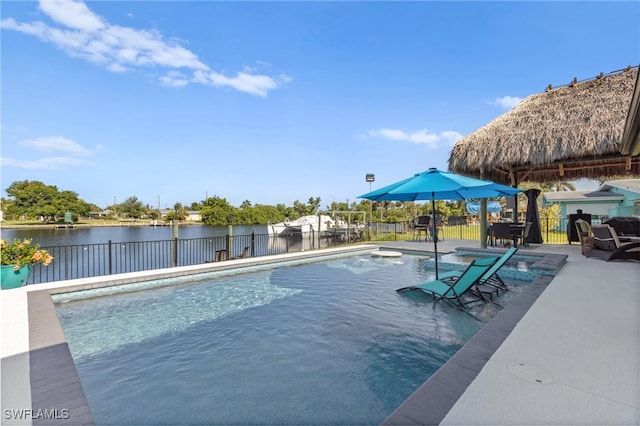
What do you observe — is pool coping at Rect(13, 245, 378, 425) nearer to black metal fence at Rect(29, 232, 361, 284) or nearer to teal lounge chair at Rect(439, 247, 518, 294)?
black metal fence at Rect(29, 232, 361, 284)

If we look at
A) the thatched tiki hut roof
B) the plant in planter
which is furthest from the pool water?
the thatched tiki hut roof

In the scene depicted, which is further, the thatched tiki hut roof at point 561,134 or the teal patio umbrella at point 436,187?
the thatched tiki hut roof at point 561,134

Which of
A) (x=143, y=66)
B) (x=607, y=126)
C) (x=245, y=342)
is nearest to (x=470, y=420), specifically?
(x=245, y=342)

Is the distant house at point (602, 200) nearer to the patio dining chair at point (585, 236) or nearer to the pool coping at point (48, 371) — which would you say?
the patio dining chair at point (585, 236)

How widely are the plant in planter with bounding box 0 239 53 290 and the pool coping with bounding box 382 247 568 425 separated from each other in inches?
250

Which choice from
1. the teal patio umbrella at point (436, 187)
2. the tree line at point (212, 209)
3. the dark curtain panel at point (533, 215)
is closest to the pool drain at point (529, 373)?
the teal patio umbrella at point (436, 187)

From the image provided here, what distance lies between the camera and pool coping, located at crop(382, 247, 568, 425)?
169cm

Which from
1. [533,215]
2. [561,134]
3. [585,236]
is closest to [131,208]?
[533,215]

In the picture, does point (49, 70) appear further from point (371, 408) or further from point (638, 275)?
point (638, 275)

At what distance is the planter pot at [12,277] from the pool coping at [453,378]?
21.0 feet

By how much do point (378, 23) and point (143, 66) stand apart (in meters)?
9.04

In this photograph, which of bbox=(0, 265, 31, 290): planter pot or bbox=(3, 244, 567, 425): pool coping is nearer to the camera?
bbox=(3, 244, 567, 425): pool coping

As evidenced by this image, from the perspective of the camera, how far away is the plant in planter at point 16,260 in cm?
491

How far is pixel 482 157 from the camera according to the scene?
9.02m
